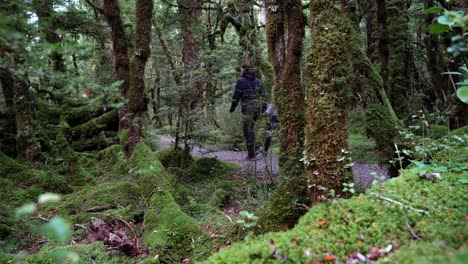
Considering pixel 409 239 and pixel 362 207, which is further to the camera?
pixel 362 207

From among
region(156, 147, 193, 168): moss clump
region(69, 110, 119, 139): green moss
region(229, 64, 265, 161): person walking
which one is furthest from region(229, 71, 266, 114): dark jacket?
region(69, 110, 119, 139): green moss

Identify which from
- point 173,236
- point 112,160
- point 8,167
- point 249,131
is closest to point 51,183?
point 8,167

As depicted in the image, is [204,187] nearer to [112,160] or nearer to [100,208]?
[100,208]

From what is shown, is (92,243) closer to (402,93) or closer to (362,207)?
(362,207)

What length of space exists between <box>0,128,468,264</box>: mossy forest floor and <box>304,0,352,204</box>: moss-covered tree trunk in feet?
1.40

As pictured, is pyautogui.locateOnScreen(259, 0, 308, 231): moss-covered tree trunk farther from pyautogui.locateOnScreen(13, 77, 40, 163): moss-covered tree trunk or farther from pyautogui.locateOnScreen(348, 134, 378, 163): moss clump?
pyautogui.locateOnScreen(13, 77, 40, 163): moss-covered tree trunk

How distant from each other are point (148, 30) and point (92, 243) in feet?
16.4

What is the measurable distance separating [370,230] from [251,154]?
7.63 metres

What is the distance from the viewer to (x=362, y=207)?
2.25 metres

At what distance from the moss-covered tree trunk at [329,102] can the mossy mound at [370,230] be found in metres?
0.66

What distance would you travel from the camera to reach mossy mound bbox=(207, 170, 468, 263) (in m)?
1.81

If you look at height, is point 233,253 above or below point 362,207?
below

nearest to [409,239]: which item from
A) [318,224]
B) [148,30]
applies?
[318,224]

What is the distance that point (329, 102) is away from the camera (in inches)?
122
